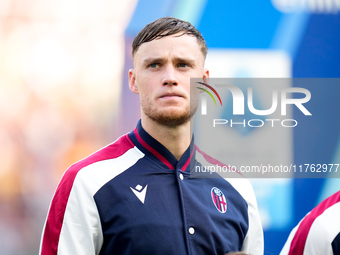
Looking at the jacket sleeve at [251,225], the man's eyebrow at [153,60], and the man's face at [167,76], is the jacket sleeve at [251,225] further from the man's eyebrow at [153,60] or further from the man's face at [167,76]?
the man's eyebrow at [153,60]

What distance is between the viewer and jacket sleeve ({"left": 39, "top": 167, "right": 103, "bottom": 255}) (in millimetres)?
1012

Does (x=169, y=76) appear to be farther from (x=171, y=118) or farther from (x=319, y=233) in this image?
(x=319, y=233)

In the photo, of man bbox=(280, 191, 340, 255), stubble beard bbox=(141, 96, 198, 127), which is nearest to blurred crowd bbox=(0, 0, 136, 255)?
stubble beard bbox=(141, 96, 198, 127)

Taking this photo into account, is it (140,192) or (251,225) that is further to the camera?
(251,225)

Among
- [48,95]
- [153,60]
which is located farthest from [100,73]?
[153,60]

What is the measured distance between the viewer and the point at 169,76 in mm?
1140

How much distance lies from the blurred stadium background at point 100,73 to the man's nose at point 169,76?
60cm

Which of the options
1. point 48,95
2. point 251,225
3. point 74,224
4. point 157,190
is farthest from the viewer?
point 48,95

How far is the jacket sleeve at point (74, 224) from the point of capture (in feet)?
3.32

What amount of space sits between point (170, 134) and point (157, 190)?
196 mm

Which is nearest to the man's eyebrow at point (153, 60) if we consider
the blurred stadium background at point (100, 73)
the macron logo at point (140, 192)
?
the macron logo at point (140, 192)

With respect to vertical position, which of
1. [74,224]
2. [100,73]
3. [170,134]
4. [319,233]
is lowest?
[319,233]

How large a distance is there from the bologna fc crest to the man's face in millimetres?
257

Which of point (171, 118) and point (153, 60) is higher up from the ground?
point (153, 60)
